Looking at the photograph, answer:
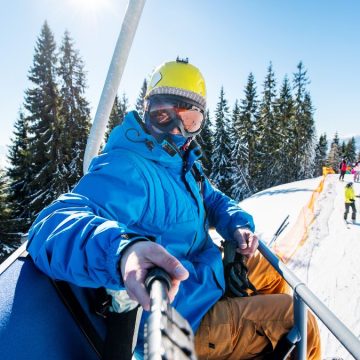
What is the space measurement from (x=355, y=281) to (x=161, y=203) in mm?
6924

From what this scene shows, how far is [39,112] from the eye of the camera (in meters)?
20.5

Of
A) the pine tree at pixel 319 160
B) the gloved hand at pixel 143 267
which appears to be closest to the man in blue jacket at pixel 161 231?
the gloved hand at pixel 143 267

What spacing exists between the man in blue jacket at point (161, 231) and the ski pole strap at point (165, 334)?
79mm

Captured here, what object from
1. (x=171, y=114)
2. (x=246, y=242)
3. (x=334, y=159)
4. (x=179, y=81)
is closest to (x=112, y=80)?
(x=179, y=81)

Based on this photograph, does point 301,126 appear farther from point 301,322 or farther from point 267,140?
point 301,322

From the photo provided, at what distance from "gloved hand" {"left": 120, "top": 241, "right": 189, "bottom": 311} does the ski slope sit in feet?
9.22

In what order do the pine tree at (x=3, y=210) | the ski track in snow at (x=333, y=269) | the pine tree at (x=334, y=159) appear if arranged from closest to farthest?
the ski track in snow at (x=333, y=269) < the pine tree at (x=3, y=210) < the pine tree at (x=334, y=159)

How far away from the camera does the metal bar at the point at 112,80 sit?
4406mm

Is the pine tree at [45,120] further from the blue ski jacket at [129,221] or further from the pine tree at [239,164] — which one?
the pine tree at [239,164]

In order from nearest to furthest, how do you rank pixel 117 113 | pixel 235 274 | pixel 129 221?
pixel 129 221 < pixel 235 274 < pixel 117 113

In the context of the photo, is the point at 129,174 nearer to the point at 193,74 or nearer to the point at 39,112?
the point at 193,74

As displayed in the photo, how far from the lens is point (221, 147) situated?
3506cm

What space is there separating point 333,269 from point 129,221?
297 inches

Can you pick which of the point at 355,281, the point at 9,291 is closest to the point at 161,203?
the point at 9,291
